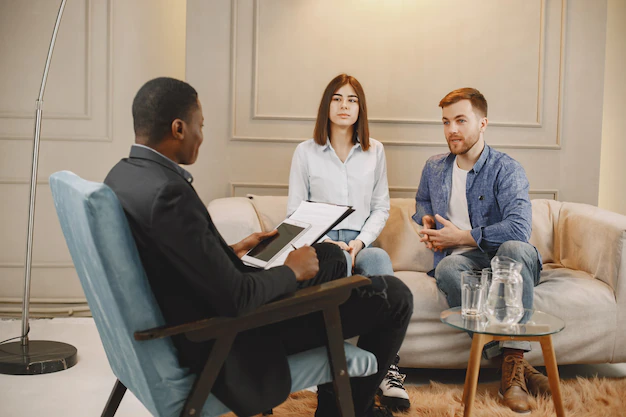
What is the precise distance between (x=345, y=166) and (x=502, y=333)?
1.33m

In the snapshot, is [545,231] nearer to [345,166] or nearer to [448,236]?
[448,236]

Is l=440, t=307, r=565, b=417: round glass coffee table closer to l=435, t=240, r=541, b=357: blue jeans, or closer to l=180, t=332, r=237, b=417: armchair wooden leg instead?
l=435, t=240, r=541, b=357: blue jeans

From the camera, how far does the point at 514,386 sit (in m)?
2.29

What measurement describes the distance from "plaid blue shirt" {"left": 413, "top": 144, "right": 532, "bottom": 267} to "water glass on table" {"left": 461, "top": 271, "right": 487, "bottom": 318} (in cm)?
65

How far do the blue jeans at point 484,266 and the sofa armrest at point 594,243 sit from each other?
32 centimetres

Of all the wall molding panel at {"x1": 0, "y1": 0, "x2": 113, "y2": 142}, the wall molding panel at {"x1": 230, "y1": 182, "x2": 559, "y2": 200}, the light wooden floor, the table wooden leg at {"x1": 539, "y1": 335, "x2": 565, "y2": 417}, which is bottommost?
the light wooden floor

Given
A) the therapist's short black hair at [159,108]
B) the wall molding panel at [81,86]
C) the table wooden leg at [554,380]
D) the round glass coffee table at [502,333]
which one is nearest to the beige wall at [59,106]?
the wall molding panel at [81,86]

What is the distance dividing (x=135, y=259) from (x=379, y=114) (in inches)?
93.7

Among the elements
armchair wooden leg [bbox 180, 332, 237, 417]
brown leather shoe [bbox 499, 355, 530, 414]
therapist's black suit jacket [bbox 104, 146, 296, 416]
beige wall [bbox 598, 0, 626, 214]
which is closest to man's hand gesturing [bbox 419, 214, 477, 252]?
brown leather shoe [bbox 499, 355, 530, 414]

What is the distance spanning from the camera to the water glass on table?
201 cm

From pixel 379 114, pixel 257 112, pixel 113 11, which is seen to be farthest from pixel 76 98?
pixel 379 114

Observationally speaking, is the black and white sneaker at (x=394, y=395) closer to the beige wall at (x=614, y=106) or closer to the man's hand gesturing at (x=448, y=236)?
the man's hand gesturing at (x=448, y=236)

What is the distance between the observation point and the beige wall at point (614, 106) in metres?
4.01

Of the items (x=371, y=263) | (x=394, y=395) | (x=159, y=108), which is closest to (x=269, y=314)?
(x=159, y=108)
